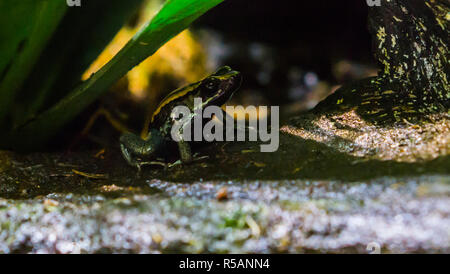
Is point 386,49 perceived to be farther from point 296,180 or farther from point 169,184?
point 169,184

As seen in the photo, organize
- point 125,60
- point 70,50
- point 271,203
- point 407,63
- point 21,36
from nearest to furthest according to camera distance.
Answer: point 271,203
point 125,60
point 407,63
point 21,36
point 70,50

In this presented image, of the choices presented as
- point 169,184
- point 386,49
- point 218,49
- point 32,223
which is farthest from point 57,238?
point 218,49

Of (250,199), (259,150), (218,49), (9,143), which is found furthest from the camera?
(218,49)

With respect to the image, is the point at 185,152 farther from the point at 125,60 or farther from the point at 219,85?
the point at 125,60

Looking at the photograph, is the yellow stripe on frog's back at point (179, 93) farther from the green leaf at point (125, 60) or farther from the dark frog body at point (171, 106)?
the green leaf at point (125, 60)

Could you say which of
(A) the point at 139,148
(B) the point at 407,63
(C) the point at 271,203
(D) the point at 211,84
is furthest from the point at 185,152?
(B) the point at 407,63

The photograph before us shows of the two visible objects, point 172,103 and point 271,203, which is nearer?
point 271,203
